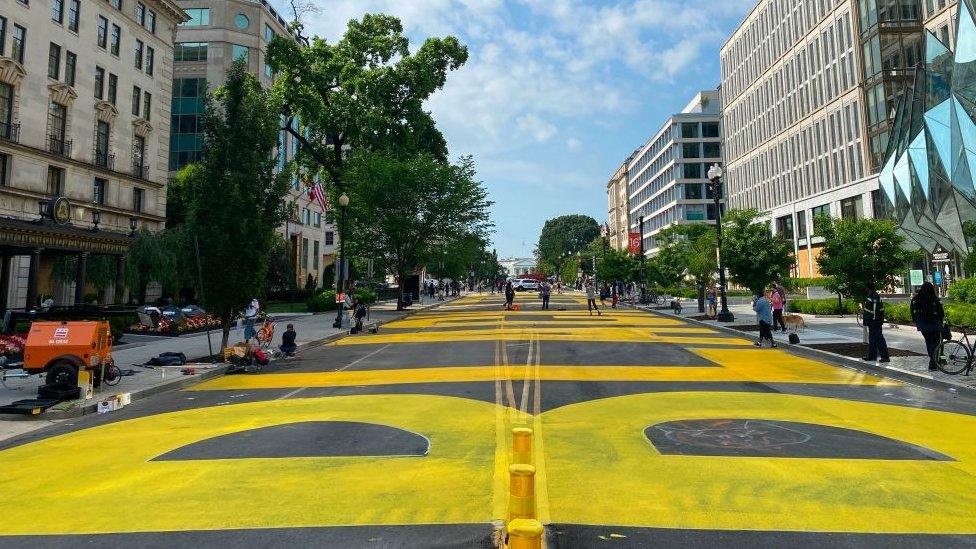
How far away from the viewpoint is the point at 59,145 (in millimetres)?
33219

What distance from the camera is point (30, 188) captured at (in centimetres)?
3094

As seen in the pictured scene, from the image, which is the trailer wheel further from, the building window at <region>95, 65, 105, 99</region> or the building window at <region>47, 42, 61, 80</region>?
the building window at <region>95, 65, 105, 99</region>

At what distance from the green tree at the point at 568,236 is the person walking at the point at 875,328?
144 metres

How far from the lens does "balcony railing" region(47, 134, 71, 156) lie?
1287 inches

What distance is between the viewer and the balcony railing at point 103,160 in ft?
117

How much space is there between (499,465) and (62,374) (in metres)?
8.76

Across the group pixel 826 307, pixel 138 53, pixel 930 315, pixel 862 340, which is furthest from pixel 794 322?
pixel 138 53

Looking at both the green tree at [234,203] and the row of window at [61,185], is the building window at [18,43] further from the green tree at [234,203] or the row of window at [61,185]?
the green tree at [234,203]

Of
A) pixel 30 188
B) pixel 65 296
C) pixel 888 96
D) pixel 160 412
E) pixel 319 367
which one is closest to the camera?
pixel 160 412

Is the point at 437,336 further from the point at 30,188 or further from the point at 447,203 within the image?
the point at 30,188

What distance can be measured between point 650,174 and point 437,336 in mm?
97568

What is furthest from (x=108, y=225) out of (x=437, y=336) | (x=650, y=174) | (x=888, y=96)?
(x=650, y=174)

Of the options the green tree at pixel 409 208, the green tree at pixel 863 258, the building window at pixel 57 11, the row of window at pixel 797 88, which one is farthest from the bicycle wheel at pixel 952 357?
the row of window at pixel 797 88

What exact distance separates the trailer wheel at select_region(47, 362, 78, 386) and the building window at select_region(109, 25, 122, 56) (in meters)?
37.1
